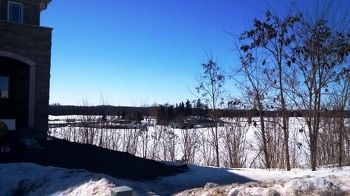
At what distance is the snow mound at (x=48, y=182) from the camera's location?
5.79 m

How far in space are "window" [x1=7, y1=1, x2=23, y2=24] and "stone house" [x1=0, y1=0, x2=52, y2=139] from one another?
1988 millimetres

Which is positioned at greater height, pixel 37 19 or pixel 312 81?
pixel 37 19

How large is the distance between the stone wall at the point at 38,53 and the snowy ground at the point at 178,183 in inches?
259

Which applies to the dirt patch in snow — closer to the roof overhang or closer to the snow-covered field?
the snow-covered field

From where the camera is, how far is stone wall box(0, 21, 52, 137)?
13.5 meters

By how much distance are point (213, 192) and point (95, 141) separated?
9.85m

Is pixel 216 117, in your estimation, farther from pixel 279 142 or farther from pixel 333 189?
pixel 333 189

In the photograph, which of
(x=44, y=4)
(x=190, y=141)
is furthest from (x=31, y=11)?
(x=190, y=141)

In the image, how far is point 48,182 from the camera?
21.3ft

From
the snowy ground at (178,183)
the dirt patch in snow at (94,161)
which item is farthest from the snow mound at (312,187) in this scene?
the dirt patch in snow at (94,161)

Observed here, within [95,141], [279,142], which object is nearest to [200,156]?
[279,142]

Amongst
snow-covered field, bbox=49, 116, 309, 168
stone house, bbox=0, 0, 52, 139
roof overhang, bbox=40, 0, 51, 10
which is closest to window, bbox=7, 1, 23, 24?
roof overhang, bbox=40, 0, 51, 10

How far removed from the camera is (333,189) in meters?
5.29

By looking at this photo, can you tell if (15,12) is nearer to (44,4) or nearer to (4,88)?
(44,4)
